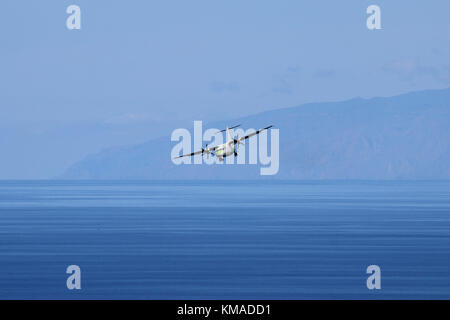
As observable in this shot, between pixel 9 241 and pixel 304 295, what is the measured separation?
1811 inches

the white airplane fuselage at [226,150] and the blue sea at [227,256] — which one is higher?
the white airplane fuselage at [226,150]

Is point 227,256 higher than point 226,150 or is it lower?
lower

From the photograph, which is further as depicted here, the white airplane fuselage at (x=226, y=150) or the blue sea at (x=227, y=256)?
the white airplane fuselage at (x=226, y=150)

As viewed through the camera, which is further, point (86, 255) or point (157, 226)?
point (157, 226)

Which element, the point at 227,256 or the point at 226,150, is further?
the point at 226,150

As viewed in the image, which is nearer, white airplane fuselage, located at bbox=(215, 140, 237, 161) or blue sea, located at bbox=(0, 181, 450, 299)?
blue sea, located at bbox=(0, 181, 450, 299)

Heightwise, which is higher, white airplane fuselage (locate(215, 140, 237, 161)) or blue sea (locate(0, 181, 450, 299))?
white airplane fuselage (locate(215, 140, 237, 161))

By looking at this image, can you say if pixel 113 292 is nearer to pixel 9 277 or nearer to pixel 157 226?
pixel 9 277
